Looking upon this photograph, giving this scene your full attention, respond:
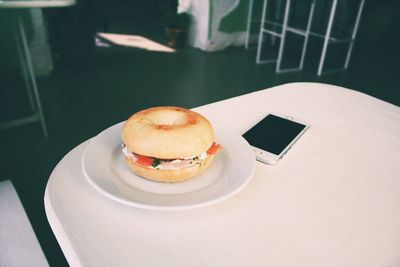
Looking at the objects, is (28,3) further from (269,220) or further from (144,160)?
(269,220)

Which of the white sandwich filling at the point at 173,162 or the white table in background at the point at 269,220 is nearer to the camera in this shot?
the white table in background at the point at 269,220

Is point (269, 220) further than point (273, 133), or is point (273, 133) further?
point (273, 133)

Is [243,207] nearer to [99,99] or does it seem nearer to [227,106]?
[227,106]

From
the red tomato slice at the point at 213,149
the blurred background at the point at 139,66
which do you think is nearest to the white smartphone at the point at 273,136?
the red tomato slice at the point at 213,149

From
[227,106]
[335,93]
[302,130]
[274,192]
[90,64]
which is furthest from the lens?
[90,64]

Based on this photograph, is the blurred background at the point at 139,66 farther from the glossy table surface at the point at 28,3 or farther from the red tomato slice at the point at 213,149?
the red tomato slice at the point at 213,149

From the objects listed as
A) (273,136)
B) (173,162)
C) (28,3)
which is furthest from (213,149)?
(28,3)

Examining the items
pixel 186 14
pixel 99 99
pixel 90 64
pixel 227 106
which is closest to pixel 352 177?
pixel 227 106
